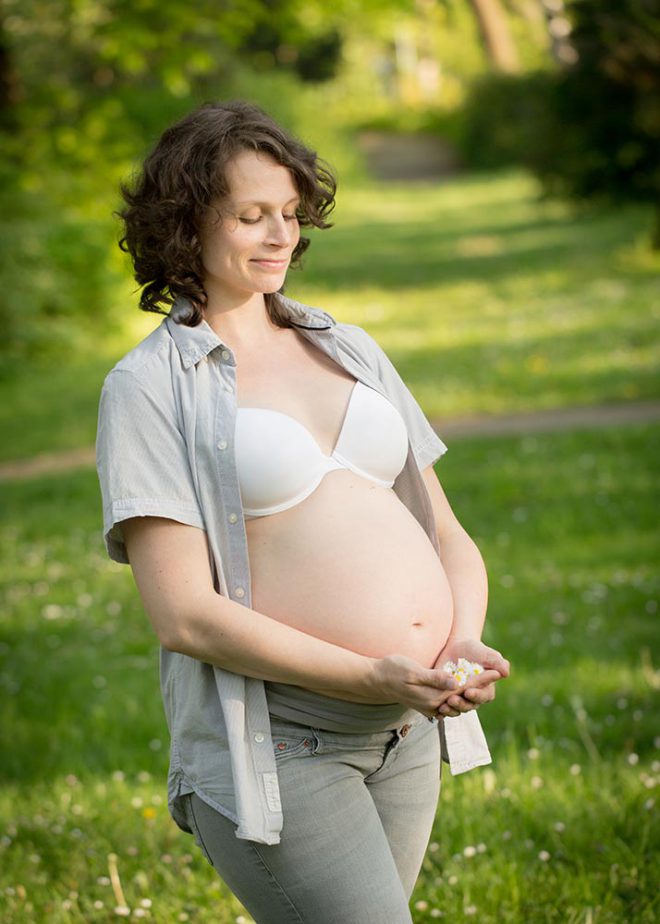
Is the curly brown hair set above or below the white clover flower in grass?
above

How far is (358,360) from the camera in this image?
110 inches

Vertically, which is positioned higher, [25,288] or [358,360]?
[358,360]

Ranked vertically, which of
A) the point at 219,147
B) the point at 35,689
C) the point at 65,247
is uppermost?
the point at 219,147

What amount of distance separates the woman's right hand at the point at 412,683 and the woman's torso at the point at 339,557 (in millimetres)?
167

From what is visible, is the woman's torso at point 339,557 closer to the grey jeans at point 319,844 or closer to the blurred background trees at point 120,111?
the grey jeans at point 319,844

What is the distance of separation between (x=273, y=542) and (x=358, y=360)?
0.50 meters

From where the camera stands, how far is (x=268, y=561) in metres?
2.50

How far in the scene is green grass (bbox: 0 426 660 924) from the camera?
3729 millimetres

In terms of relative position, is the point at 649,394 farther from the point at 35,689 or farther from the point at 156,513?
the point at 156,513

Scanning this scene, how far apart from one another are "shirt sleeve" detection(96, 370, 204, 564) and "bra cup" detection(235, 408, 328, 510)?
109mm

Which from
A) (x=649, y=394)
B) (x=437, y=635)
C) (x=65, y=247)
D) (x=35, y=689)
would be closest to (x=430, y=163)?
(x=65, y=247)

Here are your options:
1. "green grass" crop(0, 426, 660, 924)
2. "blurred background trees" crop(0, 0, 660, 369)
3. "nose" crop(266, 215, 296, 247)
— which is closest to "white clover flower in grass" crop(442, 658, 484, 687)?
"nose" crop(266, 215, 296, 247)

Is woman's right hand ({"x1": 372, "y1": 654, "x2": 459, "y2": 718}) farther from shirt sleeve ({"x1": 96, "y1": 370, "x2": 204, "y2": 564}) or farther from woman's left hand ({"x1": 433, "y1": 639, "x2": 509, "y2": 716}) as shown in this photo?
shirt sleeve ({"x1": 96, "y1": 370, "x2": 204, "y2": 564})

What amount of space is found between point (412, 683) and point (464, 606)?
42 centimetres
